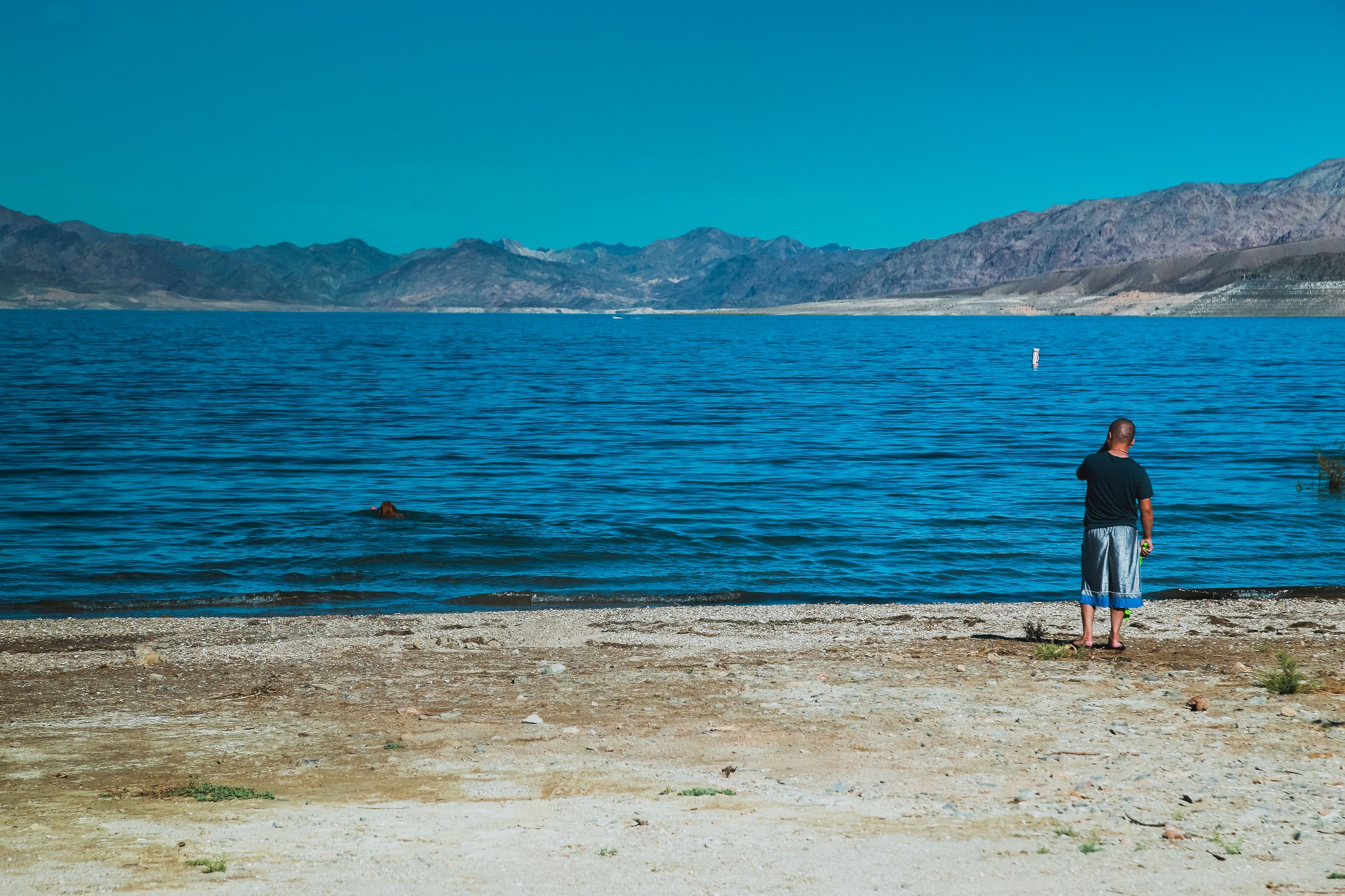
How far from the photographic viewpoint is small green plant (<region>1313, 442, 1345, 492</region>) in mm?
22891

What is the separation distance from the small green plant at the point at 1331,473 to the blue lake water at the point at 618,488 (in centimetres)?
41

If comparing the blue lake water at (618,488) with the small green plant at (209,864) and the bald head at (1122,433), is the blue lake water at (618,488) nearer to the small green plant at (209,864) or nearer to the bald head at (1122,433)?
the bald head at (1122,433)

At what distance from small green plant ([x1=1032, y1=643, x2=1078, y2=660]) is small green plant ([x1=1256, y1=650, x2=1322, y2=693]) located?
147 centimetres

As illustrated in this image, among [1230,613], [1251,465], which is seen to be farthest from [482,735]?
[1251,465]

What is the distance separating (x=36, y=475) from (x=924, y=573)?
17123 mm

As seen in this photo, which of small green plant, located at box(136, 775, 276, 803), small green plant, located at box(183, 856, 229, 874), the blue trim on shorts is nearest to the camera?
small green plant, located at box(183, 856, 229, 874)

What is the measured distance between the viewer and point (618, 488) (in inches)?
910

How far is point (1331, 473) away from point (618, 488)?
12593 millimetres

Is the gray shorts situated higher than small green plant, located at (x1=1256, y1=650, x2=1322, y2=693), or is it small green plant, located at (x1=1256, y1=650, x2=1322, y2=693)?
the gray shorts

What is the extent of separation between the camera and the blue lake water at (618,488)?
613 inches

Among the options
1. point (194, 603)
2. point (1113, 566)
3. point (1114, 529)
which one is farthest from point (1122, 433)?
Result: point (194, 603)

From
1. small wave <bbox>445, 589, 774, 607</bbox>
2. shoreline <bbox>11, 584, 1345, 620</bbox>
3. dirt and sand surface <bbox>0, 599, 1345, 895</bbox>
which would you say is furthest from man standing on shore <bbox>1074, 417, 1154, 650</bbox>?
small wave <bbox>445, 589, 774, 607</bbox>

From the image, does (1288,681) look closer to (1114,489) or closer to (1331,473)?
(1114,489)

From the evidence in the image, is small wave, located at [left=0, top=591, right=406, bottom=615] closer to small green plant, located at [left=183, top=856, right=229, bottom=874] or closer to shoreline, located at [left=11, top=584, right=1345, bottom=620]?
shoreline, located at [left=11, top=584, right=1345, bottom=620]
